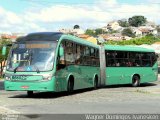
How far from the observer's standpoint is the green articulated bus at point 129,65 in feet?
94.1

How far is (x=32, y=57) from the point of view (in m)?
19.7

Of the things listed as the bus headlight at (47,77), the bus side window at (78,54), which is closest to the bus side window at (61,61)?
the bus headlight at (47,77)

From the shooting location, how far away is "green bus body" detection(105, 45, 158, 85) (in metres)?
28.7

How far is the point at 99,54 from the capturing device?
27656mm

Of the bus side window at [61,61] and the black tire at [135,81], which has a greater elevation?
the bus side window at [61,61]

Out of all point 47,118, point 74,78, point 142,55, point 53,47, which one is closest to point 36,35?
point 53,47

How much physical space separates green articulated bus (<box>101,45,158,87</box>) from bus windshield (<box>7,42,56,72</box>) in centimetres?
870

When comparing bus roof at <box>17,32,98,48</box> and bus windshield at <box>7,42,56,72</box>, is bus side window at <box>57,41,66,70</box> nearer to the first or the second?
bus roof at <box>17,32,98,48</box>

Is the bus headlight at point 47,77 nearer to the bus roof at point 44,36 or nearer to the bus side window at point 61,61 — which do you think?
the bus side window at point 61,61

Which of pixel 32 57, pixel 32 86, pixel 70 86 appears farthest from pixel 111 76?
pixel 32 86

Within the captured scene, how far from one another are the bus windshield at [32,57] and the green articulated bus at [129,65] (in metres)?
8.70

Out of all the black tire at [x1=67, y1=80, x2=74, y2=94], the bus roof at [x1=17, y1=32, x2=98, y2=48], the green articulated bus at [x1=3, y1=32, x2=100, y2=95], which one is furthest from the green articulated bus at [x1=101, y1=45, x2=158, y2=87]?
the bus roof at [x1=17, y1=32, x2=98, y2=48]

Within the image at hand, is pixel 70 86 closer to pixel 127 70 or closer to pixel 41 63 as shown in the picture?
pixel 41 63

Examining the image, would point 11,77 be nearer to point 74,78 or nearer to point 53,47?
→ point 53,47
